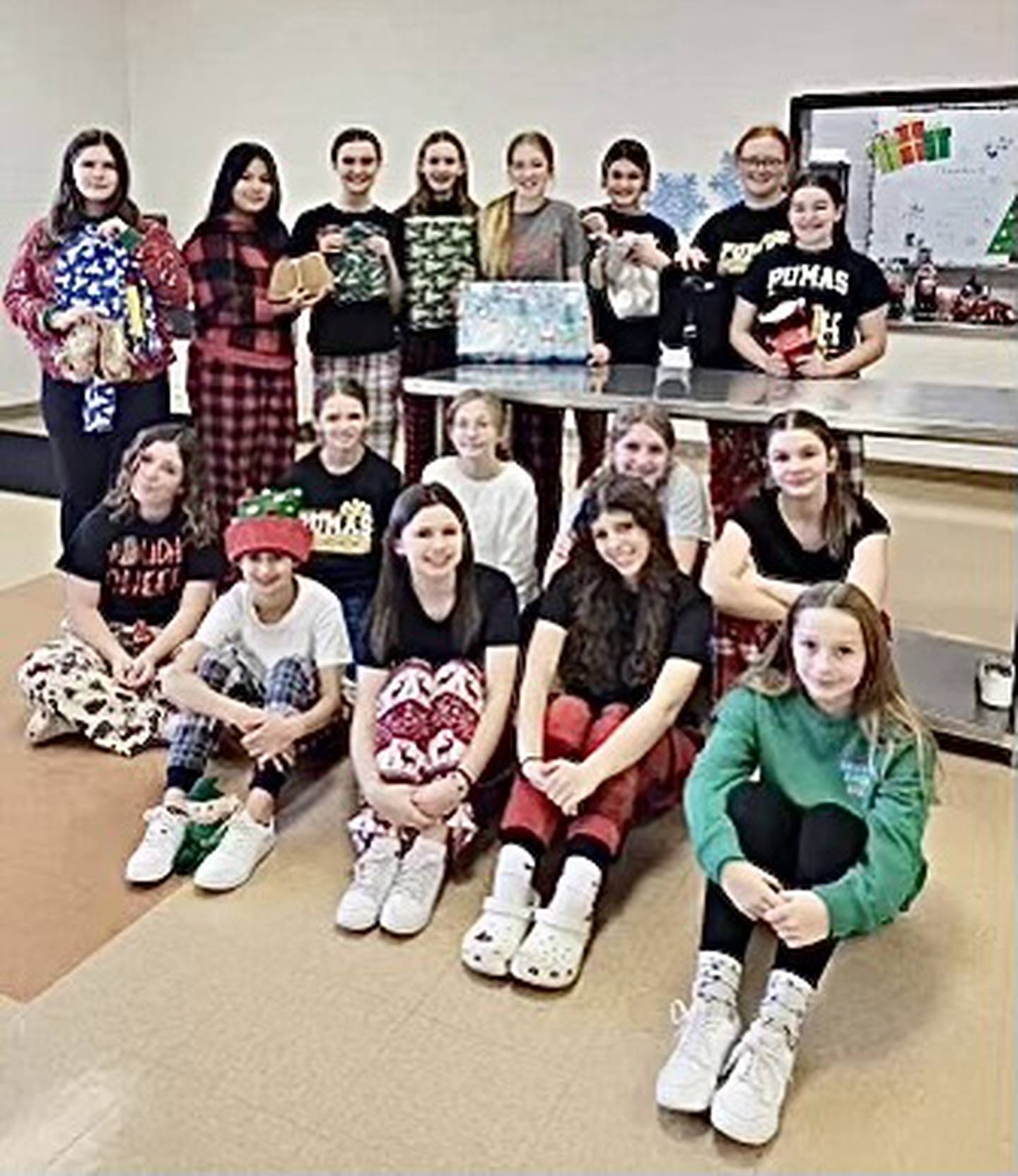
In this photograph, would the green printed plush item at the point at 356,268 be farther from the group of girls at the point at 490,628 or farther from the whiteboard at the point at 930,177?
the whiteboard at the point at 930,177

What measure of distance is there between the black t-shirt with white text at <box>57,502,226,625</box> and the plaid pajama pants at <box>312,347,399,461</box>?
0.79 m

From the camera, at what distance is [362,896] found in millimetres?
2287

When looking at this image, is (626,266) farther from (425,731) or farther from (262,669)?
(425,731)

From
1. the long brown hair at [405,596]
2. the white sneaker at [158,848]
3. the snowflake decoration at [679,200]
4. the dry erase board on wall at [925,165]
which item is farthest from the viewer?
the snowflake decoration at [679,200]

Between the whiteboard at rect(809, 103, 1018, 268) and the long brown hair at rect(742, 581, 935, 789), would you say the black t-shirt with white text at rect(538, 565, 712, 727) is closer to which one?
the long brown hair at rect(742, 581, 935, 789)

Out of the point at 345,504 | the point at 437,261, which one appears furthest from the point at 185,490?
the point at 437,261

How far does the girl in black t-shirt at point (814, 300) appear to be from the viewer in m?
3.29

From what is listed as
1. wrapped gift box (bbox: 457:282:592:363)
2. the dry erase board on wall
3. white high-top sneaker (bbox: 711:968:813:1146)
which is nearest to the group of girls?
white high-top sneaker (bbox: 711:968:813:1146)

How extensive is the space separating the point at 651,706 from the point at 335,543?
1.05 meters

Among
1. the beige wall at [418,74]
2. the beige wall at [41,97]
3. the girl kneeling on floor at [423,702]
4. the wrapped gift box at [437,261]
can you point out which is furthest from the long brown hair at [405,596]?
the beige wall at [41,97]

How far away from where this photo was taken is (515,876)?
7.22ft

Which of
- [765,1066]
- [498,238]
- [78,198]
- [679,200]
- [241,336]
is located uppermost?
[679,200]

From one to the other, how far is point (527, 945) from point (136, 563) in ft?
4.88

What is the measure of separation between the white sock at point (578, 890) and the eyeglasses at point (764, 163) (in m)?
2.07
